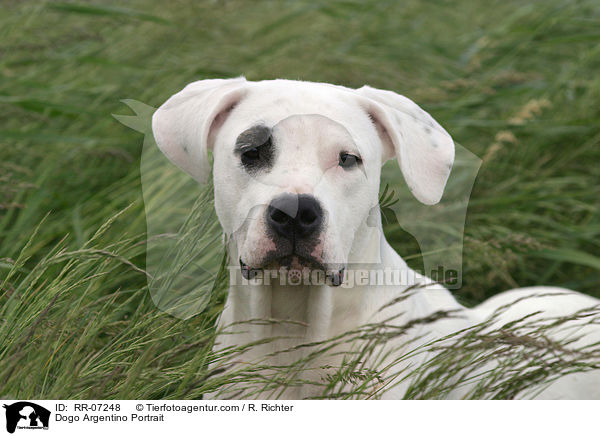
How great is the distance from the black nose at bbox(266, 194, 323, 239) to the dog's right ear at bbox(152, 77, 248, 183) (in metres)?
0.40

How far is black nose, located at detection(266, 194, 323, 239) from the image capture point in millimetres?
2076

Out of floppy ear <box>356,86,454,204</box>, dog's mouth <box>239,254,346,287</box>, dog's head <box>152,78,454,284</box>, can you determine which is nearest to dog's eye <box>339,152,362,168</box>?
dog's head <box>152,78,454,284</box>

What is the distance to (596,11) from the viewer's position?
16.3 ft

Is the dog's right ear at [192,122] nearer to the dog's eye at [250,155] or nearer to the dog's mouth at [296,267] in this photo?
the dog's eye at [250,155]

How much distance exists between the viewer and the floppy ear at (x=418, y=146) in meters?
2.39

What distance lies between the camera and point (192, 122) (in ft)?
7.74

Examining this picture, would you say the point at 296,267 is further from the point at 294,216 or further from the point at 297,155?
the point at 297,155

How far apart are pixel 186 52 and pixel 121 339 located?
3.01 meters
